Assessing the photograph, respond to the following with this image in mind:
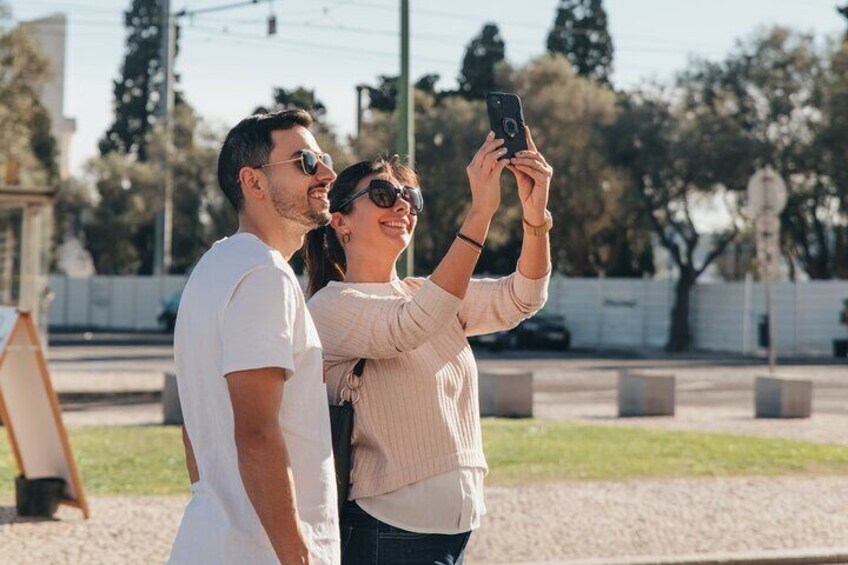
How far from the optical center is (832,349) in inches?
1588

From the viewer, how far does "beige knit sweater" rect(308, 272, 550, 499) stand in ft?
11.9

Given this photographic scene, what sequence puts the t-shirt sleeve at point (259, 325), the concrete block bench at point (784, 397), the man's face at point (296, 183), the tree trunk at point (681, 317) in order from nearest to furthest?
1. the t-shirt sleeve at point (259, 325)
2. the man's face at point (296, 183)
3. the concrete block bench at point (784, 397)
4. the tree trunk at point (681, 317)

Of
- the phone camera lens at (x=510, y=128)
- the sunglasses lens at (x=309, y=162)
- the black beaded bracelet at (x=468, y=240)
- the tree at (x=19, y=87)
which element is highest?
the tree at (x=19, y=87)

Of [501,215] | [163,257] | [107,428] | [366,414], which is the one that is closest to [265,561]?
[366,414]

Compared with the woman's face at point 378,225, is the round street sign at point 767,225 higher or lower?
higher

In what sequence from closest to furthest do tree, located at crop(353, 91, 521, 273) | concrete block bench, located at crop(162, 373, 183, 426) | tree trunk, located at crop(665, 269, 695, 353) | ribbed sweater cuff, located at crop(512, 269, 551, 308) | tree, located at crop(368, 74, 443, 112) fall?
ribbed sweater cuff, located at crop(512, 269, 551, 308) → concrete block bench, located at crop(162, 373, 183, 426) → tree trunk, located at crop(665, 269, 695, 353) → tree, located at crop(353, 91, 521, 273) → tree, located at crop(368, 74, 443, 112)

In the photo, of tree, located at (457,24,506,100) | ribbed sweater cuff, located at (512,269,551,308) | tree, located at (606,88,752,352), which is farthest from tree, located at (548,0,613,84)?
ribbed sweater cuff, located at (512,269,551,308)

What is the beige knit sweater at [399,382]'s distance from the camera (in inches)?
143

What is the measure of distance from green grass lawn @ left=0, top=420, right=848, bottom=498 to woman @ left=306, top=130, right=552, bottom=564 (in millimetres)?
7454

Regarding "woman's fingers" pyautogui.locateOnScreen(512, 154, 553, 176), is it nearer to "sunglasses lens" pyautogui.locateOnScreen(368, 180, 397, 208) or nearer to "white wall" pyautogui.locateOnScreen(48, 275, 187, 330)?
"sunglasses lens" pyautogui.locateOnScreen(368, 180, 397, 208)

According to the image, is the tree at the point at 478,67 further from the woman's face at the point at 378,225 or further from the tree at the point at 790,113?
the woman's face at the point at 378,225

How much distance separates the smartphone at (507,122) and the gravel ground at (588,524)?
5076 mm

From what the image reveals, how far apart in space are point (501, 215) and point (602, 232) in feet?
14.4

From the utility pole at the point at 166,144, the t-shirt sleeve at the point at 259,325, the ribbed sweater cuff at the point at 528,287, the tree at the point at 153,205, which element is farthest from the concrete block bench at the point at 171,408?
the tree at the point at 153,205
